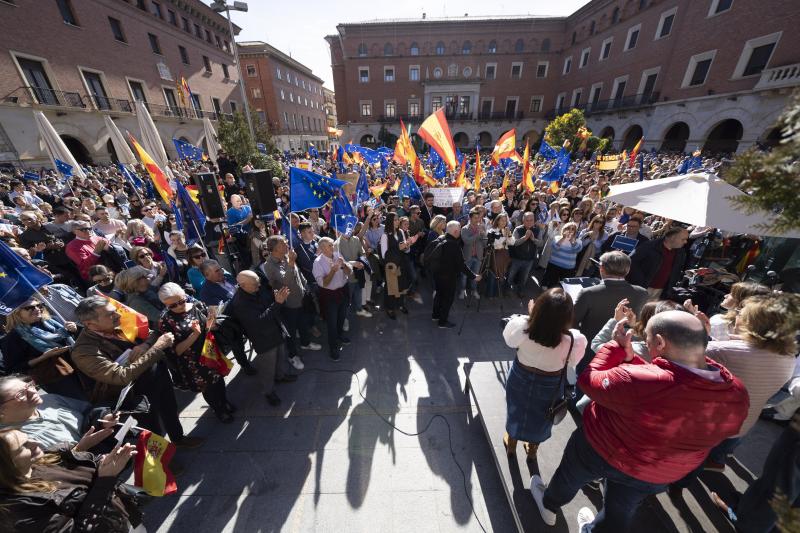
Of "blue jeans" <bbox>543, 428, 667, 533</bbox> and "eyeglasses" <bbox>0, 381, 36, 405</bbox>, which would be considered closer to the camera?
"eyeglasses" <bbox>0, 381, 36, 405</bbox>

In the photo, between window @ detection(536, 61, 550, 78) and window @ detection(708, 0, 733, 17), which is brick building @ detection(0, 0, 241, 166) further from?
window @ detection(536, 61, 550, 78)

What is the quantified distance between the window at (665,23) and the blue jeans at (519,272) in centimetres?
2978

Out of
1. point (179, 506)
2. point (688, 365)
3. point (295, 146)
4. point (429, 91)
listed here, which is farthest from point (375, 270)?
point (295, 146)

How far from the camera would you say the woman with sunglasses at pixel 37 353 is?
8.90 ft

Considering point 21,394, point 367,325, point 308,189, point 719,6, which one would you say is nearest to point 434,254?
point 367,325

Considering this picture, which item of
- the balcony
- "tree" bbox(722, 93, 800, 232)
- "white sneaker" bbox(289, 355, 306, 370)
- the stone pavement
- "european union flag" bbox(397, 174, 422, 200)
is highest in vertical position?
the balcony

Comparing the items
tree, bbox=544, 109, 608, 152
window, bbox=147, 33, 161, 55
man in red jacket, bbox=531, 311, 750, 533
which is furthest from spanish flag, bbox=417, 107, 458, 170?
window, bbox=147, 33, 161, 55

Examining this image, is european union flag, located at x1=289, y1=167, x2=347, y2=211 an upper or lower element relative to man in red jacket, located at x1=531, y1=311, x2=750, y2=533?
upper

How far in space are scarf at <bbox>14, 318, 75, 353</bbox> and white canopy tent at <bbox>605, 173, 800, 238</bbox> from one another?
6.42 meters

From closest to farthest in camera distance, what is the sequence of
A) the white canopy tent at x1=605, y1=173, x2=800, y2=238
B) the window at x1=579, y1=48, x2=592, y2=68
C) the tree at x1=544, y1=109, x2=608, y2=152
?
the white canopy tent at x1=605, y1=173, x2=800, y2=238 → the tree at x1=544, y1=109, x2=608, y2=152 → the window at x1=579, y1=48, x2=592, y2=68

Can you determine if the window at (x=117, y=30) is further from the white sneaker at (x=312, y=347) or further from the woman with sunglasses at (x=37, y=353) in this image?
the white sneaker at (x=312, y=347)

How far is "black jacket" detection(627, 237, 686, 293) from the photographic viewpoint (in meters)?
4.36

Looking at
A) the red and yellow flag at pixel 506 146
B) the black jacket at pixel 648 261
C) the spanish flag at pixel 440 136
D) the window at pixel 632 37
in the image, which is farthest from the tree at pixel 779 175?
the window at pixel 632 37

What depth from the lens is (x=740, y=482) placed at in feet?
8.98
